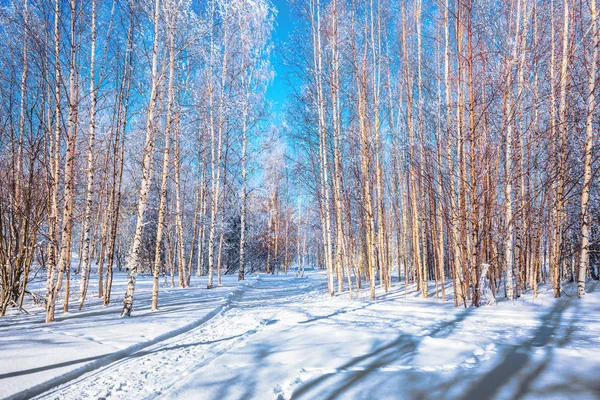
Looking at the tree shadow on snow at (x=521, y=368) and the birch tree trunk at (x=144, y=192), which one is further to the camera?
the birch tree trunk at (x=144, y=192)

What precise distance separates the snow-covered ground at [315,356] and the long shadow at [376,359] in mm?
13

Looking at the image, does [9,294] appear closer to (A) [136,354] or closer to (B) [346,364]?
(A) [136,354]

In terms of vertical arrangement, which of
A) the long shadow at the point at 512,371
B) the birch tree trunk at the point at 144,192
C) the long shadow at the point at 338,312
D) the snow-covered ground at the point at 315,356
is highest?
the birch tree trunk at the point at 144,192

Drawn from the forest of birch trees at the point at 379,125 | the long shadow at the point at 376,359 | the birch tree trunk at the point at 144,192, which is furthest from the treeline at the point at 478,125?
the birch tree trunk at the point at 144,192

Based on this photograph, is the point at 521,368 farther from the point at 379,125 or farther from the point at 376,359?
the point at 379,125

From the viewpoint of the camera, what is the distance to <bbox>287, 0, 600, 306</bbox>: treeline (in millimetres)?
6828

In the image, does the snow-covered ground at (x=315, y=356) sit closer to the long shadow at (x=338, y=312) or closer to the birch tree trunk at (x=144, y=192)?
the long shadow at (x=338, y=312)

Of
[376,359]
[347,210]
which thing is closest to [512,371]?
[376,359]

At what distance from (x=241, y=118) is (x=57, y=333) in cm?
1294

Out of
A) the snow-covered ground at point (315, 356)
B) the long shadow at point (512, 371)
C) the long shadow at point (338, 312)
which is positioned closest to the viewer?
the long shadow at point (512, 371)

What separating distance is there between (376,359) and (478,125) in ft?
20.4

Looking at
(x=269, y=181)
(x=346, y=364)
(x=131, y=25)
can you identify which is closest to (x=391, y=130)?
(x=131, y=25)

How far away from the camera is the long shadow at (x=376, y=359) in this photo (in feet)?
9.53

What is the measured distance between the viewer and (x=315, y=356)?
3760 millimetres
